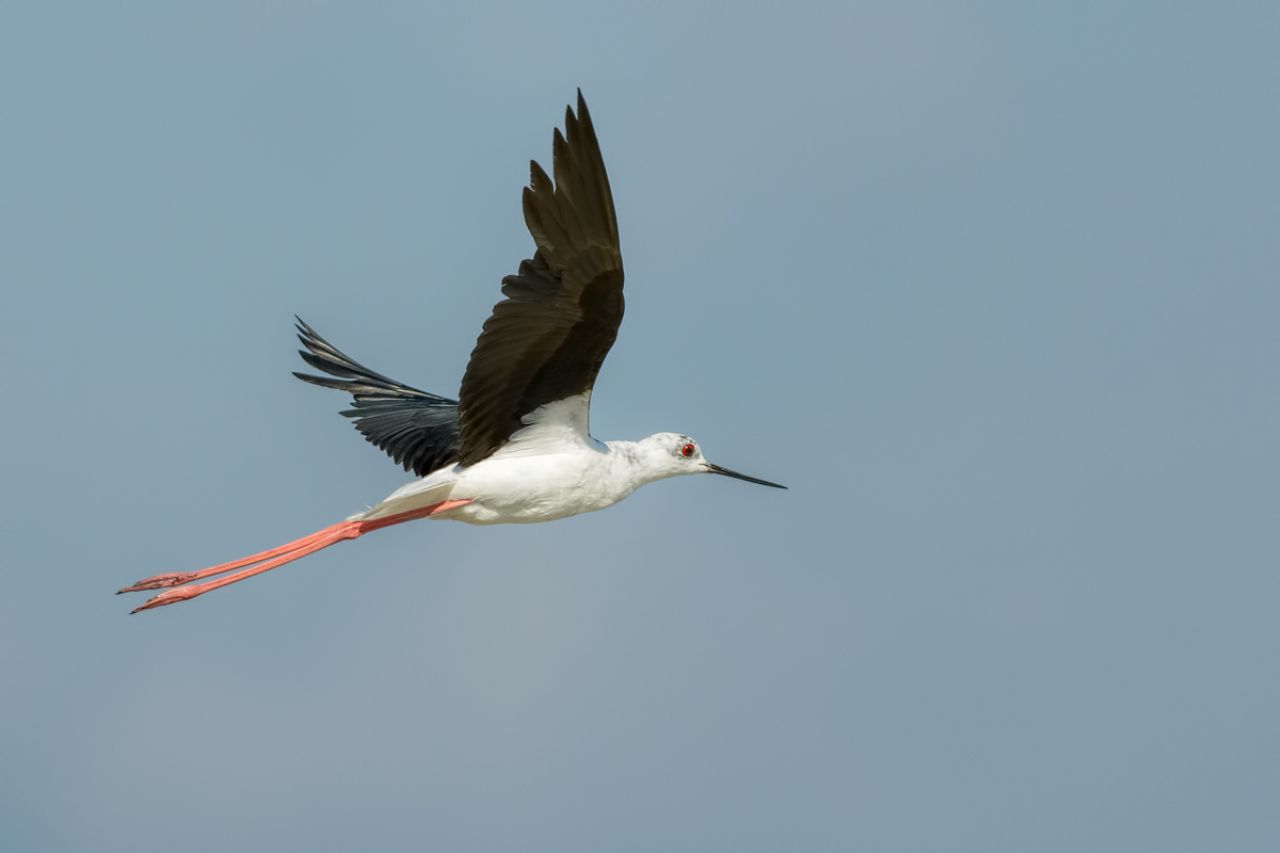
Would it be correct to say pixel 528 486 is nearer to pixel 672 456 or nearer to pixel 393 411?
pixel 672 456

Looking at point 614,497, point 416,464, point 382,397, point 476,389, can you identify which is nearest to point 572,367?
point 476,389

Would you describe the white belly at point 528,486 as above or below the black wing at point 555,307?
below

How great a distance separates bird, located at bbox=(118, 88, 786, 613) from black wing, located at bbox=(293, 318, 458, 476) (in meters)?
0.01

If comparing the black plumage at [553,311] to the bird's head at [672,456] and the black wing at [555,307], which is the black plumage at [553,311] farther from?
the bird's head at [672,456]

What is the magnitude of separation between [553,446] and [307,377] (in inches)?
134

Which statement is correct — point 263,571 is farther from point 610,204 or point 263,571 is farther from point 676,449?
point 610,204

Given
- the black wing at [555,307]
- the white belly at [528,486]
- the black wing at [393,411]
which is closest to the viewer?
the black wing at [555,307]

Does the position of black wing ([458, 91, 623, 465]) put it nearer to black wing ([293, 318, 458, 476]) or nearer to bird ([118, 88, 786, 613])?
bird ([118, 88, 786, 613])

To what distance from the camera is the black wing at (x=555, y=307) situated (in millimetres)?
10172

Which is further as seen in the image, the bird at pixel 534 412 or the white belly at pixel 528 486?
the white belly at pixel 528 486

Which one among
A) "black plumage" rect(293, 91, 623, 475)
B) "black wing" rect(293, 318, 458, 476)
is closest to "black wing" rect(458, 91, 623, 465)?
"black plumage" rect(293, 91, 623, 475)

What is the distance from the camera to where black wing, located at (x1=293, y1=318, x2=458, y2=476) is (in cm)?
1359

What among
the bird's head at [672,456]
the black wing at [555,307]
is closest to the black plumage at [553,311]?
the black wing at [555,307]

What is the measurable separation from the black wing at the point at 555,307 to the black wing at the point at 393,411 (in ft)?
3.31
